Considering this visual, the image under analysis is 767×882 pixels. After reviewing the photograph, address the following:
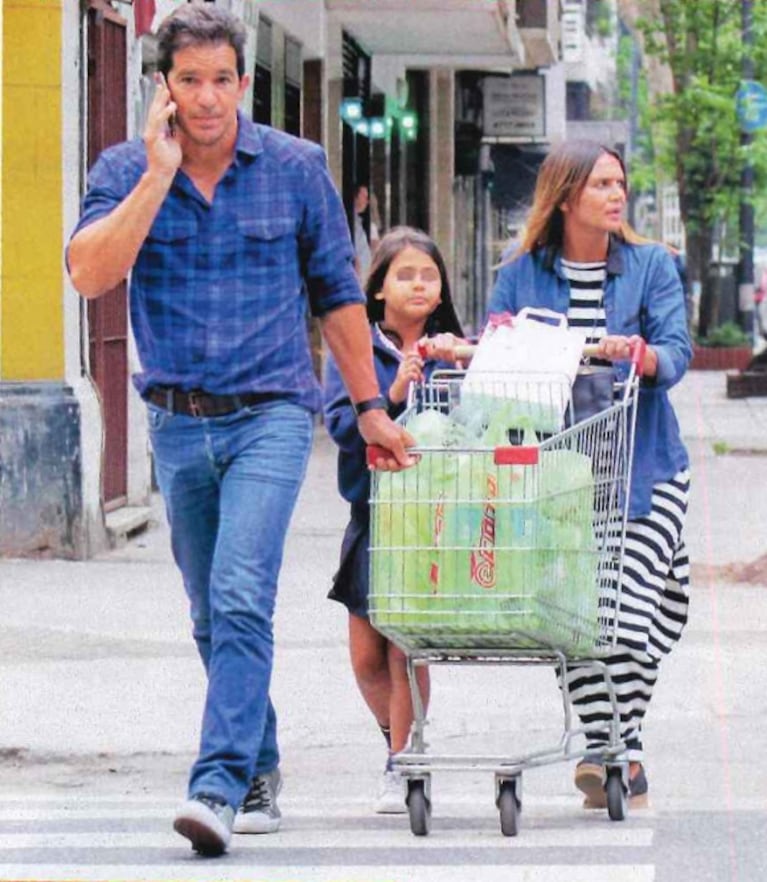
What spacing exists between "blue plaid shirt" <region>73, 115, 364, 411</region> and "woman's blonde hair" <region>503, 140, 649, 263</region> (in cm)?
75

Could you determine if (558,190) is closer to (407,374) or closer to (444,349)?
(444,349)

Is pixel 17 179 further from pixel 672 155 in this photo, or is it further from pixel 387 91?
pixel 672 155

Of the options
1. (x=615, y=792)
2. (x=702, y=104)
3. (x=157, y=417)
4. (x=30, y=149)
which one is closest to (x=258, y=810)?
(x=615, y=792)

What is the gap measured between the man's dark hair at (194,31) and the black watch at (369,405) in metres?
0.86

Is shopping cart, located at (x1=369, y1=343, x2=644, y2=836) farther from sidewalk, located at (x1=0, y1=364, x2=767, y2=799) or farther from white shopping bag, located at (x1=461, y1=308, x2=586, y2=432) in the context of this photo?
sidewalk, located at (x1=0, y1=364, x2=767, y2=799)

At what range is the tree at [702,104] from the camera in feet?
140

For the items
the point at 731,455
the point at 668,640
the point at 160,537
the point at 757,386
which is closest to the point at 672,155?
the point at 757,386

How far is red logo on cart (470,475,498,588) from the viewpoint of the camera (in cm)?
653

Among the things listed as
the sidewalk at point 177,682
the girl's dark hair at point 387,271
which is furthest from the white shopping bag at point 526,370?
the sidewalk at point 177,682

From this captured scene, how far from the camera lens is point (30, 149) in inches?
525

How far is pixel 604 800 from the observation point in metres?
7.30

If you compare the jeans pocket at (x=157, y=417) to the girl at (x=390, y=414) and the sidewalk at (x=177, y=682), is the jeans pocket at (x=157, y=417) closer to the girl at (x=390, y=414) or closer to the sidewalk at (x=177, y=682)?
the girl at (x=390, y=414)

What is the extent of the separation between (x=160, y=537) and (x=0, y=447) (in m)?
1.82

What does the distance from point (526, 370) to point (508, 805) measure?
1064 millimetres
